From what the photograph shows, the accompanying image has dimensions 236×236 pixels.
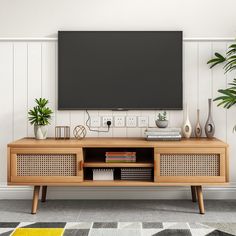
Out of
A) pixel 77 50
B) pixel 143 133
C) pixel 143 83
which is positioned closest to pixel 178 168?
pixel 143 133

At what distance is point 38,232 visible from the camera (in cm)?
257

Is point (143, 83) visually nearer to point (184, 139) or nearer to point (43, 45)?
point (184, 139)

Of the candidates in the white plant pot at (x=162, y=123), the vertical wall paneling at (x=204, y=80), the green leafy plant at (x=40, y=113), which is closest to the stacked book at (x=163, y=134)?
the white plant pot at (x=162, y=123)

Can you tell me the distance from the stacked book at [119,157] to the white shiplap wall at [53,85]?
0.41 meters

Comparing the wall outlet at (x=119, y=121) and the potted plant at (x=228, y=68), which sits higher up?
the potted plant at (x=228, y=68)

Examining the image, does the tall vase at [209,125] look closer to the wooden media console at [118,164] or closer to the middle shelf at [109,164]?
the wooden media console at [118,164]

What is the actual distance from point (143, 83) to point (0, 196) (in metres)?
1.68

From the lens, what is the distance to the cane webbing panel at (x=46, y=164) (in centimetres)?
300

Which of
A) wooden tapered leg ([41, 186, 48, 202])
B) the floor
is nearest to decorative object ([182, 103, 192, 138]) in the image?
the floor

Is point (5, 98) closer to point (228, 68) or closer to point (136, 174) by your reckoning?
point (136, 174)

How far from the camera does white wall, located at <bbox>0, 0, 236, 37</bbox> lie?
11.2ft

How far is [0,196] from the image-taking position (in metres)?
3.48

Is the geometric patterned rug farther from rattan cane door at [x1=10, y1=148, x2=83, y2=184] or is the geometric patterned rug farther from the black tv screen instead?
Answer: the black tv screen

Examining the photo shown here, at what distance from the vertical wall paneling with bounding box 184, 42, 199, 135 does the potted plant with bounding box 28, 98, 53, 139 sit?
1258 mm
